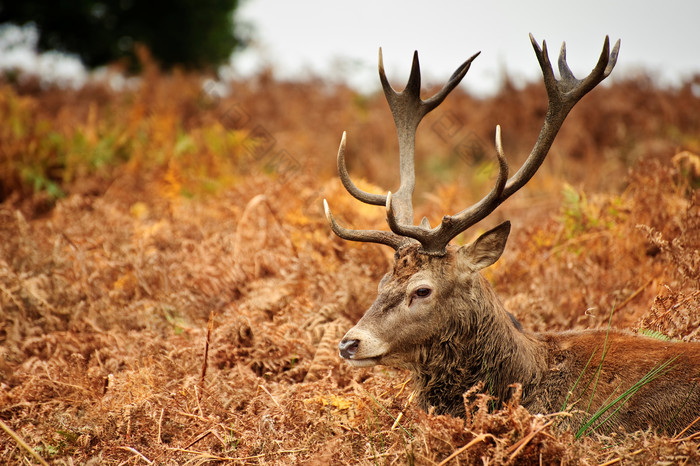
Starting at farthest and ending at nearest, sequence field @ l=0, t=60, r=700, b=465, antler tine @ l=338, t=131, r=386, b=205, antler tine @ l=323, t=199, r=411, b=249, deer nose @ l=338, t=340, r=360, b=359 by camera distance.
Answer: antler tine @ l=338, t=131, r=386, b=205 < antler tine @ l=323, t=199, r=411, b=249 < field @ l=0, t=60, r=700, b=465 < deer nose @ l=338, t=340, r=360, b=359

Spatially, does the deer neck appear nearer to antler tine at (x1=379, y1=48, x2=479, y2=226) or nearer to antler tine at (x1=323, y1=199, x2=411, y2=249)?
antler tine at (x1=323, y1=199, x2=411, y2=249)

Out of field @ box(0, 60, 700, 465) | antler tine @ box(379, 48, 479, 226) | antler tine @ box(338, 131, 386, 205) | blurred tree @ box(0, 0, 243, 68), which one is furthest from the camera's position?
blurred tree @ box(0, 0, 243, 68)

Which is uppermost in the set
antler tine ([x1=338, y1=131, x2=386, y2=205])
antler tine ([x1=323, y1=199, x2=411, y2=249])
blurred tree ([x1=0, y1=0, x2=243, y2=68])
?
blurred tree ([x1=0, y1=0, x2=243, y2=68])

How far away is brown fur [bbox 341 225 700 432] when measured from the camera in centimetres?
339

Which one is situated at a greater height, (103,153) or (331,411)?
(103,153)

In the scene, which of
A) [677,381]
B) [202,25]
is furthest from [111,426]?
[202,25]

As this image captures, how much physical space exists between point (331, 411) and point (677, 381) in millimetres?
1938

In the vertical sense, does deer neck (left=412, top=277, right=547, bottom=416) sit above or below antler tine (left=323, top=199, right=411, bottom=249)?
below

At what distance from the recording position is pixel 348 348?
132 inches

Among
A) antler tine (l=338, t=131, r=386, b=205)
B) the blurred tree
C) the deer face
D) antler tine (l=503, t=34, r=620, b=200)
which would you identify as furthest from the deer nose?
the blurred tree

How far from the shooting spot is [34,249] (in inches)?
226

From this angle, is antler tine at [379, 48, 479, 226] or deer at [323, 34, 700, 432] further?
antler tine at [379, 48, 479, 226]

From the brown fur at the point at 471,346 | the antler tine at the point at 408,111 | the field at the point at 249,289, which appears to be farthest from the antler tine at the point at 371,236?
the field at the point at 249,289

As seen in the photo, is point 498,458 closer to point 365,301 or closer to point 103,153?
point 365,301
